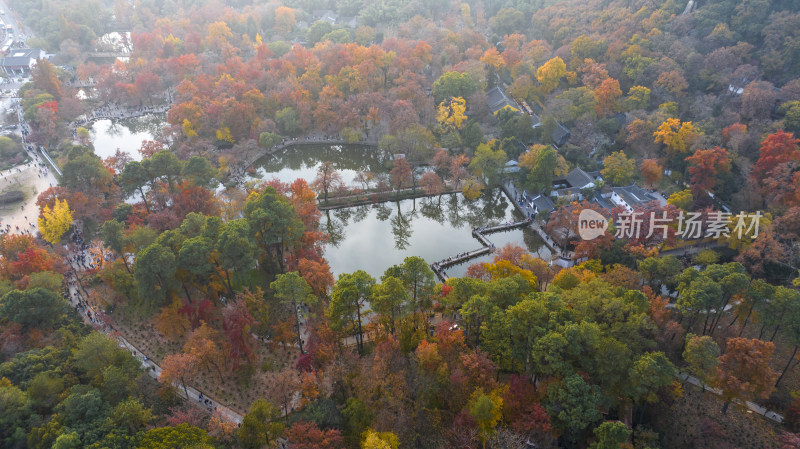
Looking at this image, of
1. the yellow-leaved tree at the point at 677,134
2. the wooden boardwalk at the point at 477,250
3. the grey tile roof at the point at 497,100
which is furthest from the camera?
the grey tile roof at the point at 497,100

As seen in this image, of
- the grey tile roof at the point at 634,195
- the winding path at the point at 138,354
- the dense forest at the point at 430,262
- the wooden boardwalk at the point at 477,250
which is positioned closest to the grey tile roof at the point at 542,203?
the dense forest at the point at 430,262

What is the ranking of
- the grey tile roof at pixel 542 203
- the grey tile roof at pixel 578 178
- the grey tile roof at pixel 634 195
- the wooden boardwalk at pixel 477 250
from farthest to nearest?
the grey tile roof at pixel 578 178, the grey tile roof at pixel 542 203, the grey tile roof at pixel 634 195, the wooden boardwalk at pixel 477 250

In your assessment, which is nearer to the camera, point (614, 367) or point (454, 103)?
point (614, 367)

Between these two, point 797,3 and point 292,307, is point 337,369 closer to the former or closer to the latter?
point 292,307

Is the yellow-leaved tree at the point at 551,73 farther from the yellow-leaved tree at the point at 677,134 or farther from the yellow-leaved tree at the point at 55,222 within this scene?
the yellow-leaved tree at the point at 55,222

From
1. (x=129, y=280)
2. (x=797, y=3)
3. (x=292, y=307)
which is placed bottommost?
(x=292, y=307)

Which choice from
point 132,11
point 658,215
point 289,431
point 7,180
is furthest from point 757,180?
point 132,11

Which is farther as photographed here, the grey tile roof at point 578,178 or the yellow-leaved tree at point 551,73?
the yellow-leaved tree at point 551,73
